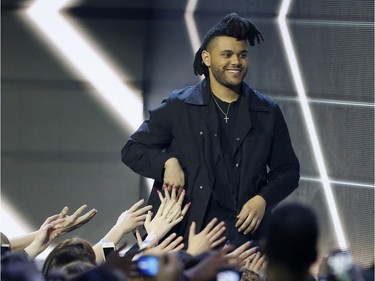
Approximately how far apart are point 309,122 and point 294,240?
4.22m

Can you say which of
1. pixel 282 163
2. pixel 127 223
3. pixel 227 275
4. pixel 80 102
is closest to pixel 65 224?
pixel 127 223

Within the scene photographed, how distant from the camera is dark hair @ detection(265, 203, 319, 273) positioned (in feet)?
10.3

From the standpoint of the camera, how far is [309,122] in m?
7.34

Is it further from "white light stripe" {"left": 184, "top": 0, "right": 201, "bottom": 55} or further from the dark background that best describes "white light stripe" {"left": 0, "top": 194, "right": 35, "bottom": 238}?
"white light stripe" {"left": 184, "top": 0, "right": 201, "bottom": 55}

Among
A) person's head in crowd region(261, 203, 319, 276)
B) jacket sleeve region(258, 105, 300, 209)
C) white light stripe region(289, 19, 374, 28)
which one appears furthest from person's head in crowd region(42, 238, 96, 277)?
white light stripe region(289, 19, 374, 28)

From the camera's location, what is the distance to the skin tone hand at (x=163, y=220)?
17.1 ft

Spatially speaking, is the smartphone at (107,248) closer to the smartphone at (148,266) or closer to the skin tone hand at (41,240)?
the skin tone hand at (41,240)

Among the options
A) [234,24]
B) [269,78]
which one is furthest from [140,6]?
[234,24]

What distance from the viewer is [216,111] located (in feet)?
18.8

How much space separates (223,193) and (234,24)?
29.6 inches

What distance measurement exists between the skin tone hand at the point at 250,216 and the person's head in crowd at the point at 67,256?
145 cm

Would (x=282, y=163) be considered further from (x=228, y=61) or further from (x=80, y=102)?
(x=80, y=102)

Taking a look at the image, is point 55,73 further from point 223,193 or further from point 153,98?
point 223,193

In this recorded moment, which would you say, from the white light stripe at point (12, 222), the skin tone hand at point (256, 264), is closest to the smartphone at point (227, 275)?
the skin tone hand at point (256, 264)
